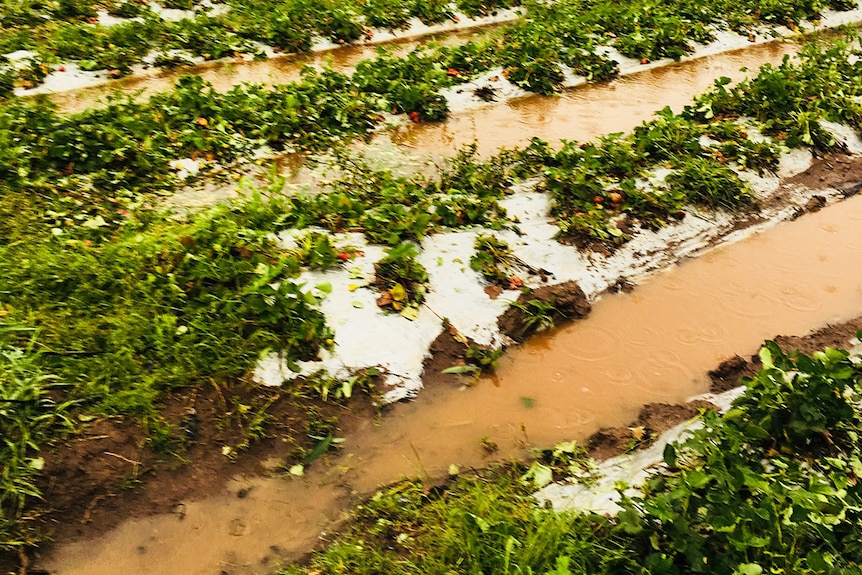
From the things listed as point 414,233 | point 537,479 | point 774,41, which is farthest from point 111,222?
point 774,41

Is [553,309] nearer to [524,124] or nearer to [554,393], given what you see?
[554,393]

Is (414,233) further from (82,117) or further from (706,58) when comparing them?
(706,58)

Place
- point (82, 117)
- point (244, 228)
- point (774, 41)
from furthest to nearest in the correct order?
point (774, 41)
point (82, 117)
point (244, 228)

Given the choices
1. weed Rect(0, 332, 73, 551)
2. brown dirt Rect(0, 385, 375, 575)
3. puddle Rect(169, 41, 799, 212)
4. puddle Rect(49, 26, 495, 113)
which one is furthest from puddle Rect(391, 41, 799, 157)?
weed Rect(0, 332, 73, 551)

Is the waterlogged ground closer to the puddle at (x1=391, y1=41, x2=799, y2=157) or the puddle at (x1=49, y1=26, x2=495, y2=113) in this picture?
the puddle at (x1=391, y1=41, x2=799, y2=157)

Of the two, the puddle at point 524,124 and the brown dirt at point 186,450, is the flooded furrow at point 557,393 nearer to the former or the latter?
the brown dirt at point 186,450

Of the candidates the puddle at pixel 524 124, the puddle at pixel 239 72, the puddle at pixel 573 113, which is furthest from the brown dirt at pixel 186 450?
the puddle at pixel 239 72
